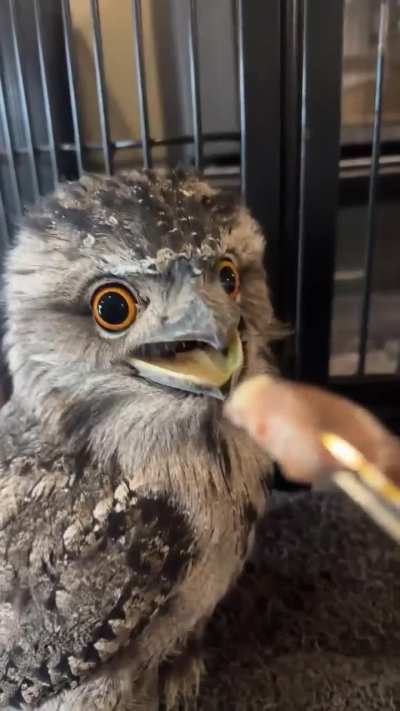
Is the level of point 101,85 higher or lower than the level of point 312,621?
higher

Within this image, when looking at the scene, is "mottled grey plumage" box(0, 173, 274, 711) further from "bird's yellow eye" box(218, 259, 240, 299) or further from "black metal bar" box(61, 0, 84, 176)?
"black metal bar" box(61, 0, 84, 176)

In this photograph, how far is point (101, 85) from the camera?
87 centimetres

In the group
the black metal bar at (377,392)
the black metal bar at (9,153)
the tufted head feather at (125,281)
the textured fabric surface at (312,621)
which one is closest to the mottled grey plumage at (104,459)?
the tufted head feather at (125,281)

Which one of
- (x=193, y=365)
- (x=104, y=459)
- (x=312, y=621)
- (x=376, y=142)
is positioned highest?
(x=376, y=142)

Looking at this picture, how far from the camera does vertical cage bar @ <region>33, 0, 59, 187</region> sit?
875mm

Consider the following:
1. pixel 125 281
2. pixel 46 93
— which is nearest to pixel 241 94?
pixel 46 93

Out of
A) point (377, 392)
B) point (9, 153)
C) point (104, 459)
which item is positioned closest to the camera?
point (104, 459)

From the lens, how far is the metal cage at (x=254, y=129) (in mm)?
842

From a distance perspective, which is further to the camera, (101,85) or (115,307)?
(101,85)

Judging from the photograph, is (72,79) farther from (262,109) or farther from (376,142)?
(376,142)

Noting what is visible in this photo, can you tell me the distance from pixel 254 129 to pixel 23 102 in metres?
0.31

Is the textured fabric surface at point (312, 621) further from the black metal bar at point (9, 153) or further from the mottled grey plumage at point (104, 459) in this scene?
the black metal bar at point (9, 153)

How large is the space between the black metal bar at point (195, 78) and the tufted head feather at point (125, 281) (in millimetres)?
199

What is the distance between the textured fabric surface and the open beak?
1.46 feet
